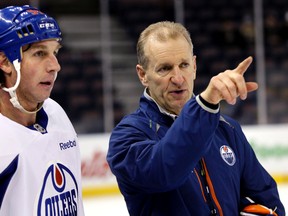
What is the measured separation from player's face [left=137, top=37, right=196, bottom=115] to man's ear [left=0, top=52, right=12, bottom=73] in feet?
1.18

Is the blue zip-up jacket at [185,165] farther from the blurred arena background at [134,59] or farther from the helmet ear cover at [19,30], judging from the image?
the blurred arena background at [134,59]

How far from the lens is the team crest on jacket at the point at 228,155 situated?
5.43ft

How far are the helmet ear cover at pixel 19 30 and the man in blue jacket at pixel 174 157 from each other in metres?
0.28

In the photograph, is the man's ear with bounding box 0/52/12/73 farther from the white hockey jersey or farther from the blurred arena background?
the blurred arena background

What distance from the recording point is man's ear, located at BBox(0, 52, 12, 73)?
154 centimetres

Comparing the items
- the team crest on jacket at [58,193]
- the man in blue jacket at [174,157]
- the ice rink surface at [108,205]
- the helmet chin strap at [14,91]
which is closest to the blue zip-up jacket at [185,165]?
the man in blue jacket at [174,157]

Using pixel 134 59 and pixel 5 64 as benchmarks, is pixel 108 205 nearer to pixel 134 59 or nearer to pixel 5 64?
pixel 134 59

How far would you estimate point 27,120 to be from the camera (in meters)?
1.59

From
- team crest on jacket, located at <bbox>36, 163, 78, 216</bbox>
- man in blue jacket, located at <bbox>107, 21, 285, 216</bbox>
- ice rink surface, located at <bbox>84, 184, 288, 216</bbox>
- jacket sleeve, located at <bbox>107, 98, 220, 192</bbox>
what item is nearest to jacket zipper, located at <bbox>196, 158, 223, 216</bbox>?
man in blue jacket, located at <bbox>107, 21, 285, 216</bbox>

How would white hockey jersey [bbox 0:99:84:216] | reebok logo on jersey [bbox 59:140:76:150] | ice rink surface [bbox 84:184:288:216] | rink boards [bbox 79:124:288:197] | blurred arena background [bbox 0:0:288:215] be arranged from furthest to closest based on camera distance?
blurred arena background [bbox 0:0:288:215]
rink boards [bbox 79:124:288:197]
ice rink surface [bbox 84:184:288:216]
reebok logo on jersey [bbox 59:140:76:150]
white hockey jersey [bbox 0:99:84:216]

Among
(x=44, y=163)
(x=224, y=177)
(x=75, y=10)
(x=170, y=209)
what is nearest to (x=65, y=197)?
(x=44, y=163)

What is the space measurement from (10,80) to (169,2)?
5360 millimetres

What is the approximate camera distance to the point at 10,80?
5.10ft

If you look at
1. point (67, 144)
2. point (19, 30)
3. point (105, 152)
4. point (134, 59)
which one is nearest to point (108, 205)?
point (105, 152)
